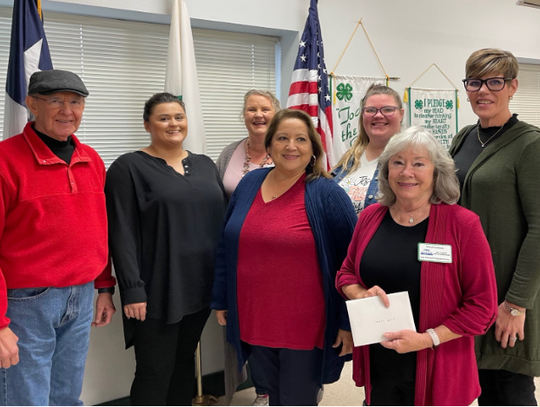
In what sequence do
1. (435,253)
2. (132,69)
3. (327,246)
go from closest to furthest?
(435,253), (327,246), (132,69)

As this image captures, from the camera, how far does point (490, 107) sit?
1.80m

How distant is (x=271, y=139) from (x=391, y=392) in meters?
1.04

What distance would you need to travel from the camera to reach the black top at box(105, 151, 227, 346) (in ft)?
6.42

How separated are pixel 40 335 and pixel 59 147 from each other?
0.70 m

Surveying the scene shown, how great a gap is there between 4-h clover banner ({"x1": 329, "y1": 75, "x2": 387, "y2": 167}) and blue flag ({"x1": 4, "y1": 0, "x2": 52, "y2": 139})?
204 centimetres

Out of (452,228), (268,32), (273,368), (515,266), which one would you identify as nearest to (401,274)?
(452,228)

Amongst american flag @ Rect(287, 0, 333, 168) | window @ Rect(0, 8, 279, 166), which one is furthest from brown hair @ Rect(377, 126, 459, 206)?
american flag @ Rect(287, 0, 333, 168)

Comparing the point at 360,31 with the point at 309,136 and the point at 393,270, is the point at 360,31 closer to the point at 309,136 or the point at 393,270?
the point at 309,136

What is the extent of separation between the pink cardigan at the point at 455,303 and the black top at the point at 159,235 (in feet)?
3.47

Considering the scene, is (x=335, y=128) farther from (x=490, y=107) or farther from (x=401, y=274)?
(x=401, y=274)

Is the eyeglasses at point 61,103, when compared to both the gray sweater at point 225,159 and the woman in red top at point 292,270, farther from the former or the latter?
the gray sweater at point 225,159

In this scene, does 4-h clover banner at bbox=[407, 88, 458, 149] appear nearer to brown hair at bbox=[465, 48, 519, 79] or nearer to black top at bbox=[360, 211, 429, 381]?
brown hair at bbox=[465, 48, 519, 79]

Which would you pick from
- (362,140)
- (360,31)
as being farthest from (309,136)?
(360,31)

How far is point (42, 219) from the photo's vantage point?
5.28ft
